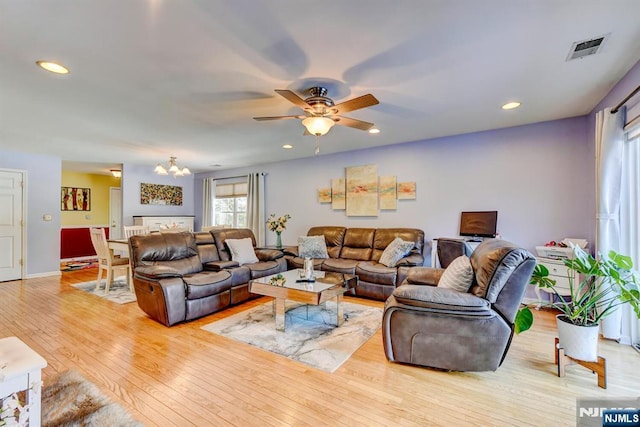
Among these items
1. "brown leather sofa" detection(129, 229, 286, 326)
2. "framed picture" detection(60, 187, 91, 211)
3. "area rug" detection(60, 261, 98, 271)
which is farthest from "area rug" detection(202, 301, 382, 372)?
"framed picture" detection(60, 187, 91, 211)

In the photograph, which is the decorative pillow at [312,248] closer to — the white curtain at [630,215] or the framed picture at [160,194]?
the white curtain at [630,215]

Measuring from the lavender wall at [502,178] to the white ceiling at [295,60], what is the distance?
40cm

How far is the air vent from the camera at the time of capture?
6.73 feet

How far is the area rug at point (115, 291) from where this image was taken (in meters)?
4.20

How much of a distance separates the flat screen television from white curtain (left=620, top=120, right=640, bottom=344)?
1407 mm

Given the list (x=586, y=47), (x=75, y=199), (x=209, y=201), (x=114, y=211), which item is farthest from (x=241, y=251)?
(x=75, y=199)

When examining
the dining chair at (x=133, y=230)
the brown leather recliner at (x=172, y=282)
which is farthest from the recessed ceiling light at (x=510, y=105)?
the dining chair at (x=133, y=230)

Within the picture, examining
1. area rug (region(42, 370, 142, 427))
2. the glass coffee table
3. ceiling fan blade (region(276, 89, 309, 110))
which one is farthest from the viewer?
the glass coffee table

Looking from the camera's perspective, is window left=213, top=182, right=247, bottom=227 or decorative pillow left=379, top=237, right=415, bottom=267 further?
window left=213, top=182, right=247, bottom=227

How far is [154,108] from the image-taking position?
10.7 feet

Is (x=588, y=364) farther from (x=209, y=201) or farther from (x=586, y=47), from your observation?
(x=209, y=201)

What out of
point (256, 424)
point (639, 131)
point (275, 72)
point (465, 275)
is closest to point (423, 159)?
point (639, 131)

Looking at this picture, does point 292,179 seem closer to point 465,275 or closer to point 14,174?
point 465,275

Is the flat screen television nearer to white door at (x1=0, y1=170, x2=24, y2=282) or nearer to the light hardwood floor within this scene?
the light hardwood floor
